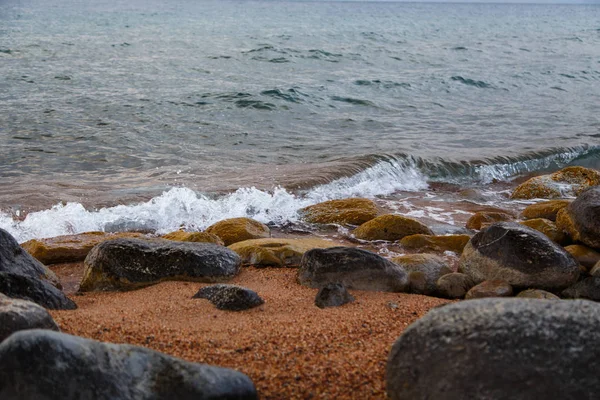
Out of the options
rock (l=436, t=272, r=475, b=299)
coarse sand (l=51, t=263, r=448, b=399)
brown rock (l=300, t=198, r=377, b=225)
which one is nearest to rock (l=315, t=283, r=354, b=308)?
coarse sand (l=51, t=263, r=448, b=399)

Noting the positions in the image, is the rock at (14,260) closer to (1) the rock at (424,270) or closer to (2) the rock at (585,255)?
(1) the rock at (424,270)

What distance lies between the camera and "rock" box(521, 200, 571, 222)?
752 centimetres

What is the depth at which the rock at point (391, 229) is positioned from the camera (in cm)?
697

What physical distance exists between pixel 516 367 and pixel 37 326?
6.70ft

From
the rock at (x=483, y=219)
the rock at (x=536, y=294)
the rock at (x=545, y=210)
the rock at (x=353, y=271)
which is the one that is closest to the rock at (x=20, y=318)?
the rock at (x=353, y=271)

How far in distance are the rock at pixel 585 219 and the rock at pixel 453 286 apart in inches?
50.5

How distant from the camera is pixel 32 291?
4.07 meters

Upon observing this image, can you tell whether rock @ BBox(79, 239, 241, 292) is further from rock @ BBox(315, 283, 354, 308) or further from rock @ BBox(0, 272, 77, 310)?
rock @ BBox(315, 283, 354, 308)

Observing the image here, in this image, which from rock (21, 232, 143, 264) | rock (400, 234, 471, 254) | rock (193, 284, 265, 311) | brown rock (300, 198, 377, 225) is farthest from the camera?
brown rock (300, 198, 377, 225)

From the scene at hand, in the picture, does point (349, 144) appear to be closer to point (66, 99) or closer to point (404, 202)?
point (404, 202)

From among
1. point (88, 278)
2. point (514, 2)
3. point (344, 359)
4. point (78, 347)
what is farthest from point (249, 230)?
point (514, 2)

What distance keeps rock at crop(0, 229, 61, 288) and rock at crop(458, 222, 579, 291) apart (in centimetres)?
316

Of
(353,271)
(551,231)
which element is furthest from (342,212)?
(353,271)

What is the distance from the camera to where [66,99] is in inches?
573
